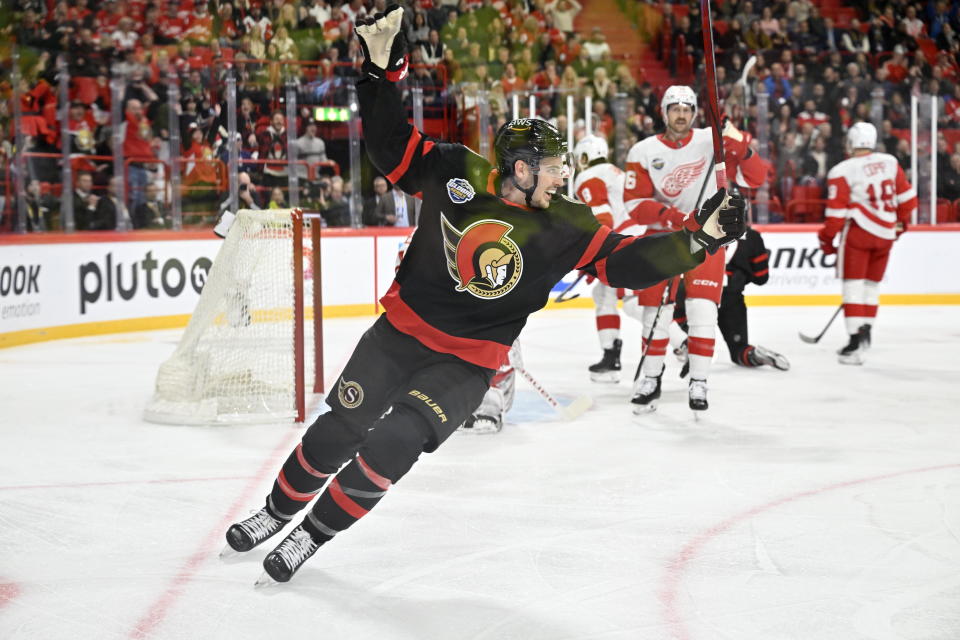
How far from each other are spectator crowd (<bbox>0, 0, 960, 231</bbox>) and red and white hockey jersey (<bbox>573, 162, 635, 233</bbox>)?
237 centimetres

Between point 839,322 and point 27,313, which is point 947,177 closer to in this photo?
point 839,322

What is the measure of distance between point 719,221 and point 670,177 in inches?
98.4

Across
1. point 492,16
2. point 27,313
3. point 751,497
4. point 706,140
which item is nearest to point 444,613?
point 751,497

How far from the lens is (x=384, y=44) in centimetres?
246

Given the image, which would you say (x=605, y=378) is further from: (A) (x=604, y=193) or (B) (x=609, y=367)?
(A) (x=604, y=193)

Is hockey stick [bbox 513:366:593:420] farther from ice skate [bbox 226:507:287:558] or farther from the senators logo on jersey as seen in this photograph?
the senators logo on jersey

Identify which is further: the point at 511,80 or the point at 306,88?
the point at 511,80

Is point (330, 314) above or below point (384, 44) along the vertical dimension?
below

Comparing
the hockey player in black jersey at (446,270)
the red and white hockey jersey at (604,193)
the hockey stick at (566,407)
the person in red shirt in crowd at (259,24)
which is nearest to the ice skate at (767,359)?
the red and white hockey jersey at (604,193)

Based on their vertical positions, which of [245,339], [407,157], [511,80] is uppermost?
[511,80]

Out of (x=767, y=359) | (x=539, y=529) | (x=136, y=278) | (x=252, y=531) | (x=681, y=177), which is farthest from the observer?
(x=136, y=278)

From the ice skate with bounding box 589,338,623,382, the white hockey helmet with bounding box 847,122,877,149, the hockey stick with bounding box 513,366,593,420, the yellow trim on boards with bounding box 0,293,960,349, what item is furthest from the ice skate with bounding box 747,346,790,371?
the yellow trim on boards with bounding box 0,293,960,349

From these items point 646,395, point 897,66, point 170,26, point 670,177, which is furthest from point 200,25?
point 897,66

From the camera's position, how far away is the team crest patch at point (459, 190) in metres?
2.48
